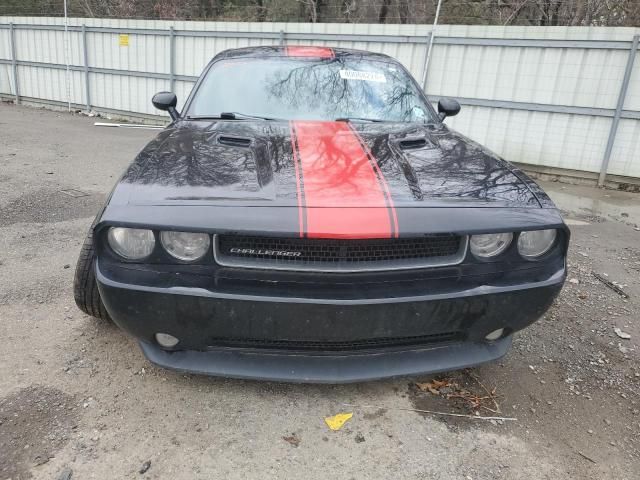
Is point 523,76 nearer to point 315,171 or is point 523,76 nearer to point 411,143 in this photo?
point 411,143

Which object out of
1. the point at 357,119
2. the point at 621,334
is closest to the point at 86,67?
the point at 357,119

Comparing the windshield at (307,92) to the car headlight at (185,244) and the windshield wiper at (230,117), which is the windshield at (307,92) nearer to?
the windshield wiper at (230,117)

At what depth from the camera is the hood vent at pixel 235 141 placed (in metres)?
2.37

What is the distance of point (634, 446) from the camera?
2.05 m

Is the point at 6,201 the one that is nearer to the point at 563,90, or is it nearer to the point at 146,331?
the point at 146,331

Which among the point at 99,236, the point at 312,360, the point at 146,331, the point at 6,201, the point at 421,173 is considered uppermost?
the point at 421,173

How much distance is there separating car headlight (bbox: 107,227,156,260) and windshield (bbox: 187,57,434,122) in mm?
1343

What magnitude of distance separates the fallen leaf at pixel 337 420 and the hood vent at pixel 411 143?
1317 millimetres

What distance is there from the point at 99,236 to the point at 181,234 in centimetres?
31

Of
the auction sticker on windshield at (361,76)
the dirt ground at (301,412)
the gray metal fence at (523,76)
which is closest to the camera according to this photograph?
the dirt ground at (301,412)

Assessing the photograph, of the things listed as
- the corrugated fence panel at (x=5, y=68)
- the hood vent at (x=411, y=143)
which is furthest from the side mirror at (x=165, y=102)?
the corrugated fence panel at (x=5, y=68)

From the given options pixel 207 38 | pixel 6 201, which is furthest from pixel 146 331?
pixel 207 38

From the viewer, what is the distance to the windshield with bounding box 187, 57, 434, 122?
9.80 ft

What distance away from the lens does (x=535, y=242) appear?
2.03 meters
